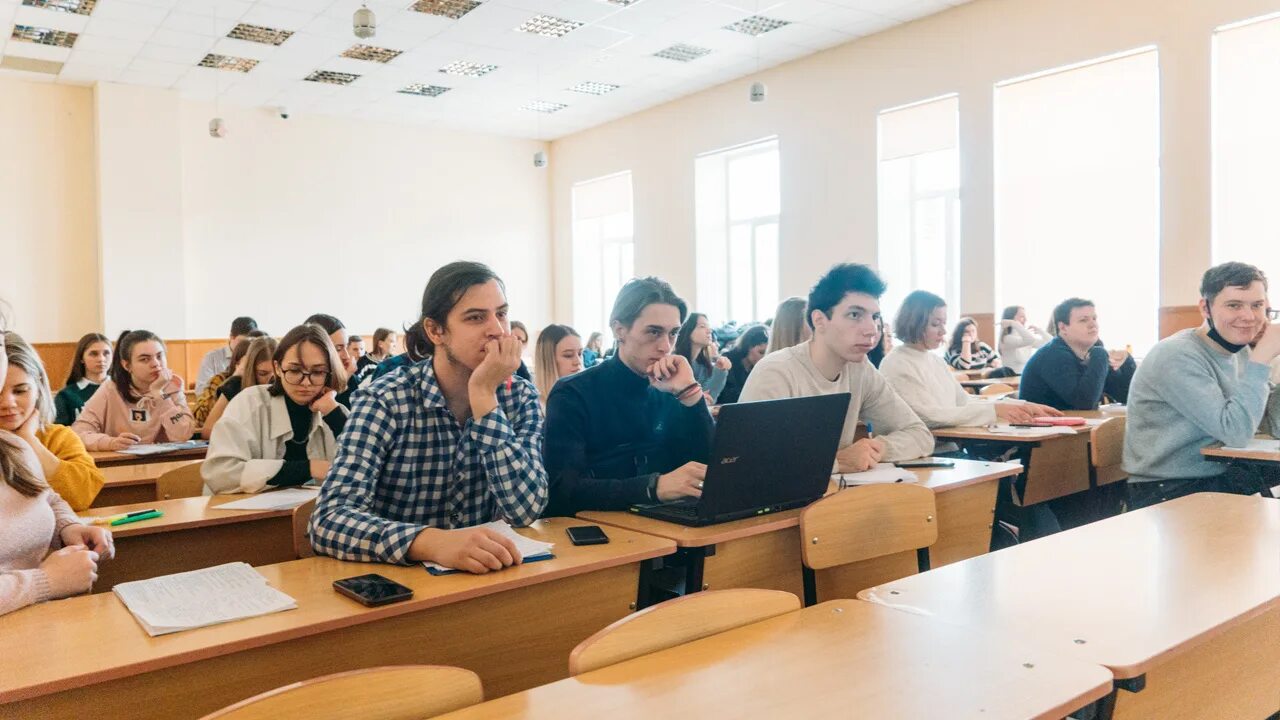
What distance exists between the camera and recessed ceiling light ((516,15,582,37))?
7.75m

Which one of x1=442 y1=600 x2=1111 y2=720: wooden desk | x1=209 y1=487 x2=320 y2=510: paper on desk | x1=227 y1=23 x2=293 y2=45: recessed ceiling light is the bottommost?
x1=209 y1=487 x2=320 y2=510: paper on desk

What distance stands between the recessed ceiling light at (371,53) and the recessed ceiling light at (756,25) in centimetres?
321

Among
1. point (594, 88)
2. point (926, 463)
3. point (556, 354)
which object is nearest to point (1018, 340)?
point (556, 354)

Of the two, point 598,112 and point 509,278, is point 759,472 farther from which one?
point 509,278

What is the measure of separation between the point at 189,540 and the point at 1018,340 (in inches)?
260

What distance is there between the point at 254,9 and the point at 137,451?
15.7ft

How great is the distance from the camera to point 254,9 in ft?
23.9

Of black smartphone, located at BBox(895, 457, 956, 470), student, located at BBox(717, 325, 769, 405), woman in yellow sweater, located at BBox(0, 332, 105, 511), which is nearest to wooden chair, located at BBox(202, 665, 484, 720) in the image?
woman in yellow sweater, located at BBox(0, 332, 105, 511)

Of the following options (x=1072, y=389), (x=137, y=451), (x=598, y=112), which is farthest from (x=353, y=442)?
(x=598, y=112)

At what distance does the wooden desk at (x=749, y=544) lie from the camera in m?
2.00

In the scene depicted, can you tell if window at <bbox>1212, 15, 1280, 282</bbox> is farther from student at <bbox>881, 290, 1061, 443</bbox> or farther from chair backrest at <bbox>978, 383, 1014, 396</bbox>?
student at <bbox>881, 290, 1061, 443</bbox>

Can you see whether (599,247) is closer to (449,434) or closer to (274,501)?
(274,501)

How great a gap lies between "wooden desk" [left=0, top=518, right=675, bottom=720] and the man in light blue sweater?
6.83ft

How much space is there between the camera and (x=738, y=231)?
34.0 ft
